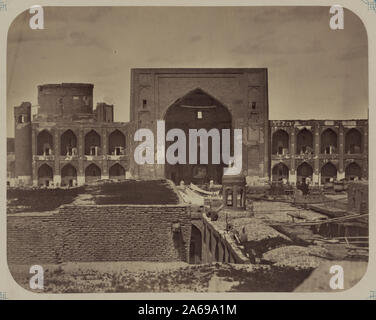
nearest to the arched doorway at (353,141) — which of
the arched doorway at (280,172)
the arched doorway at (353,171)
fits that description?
the arched doorway at (353,171)

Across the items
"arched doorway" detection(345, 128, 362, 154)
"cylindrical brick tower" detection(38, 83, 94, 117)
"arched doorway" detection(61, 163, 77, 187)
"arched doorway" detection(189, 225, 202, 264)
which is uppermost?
"cylindrical brick tower" detection(38, 83, 94, 117)

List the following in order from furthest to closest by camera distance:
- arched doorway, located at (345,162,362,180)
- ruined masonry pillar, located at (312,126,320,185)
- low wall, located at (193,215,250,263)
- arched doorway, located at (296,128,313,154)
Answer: arched doorway, located at (296,128,313,154) < ruined masonry pillar, located at (312,126,320,185) < arched doorway, located at (345,162,362,180) < low wall, located at (193,215,250,263)

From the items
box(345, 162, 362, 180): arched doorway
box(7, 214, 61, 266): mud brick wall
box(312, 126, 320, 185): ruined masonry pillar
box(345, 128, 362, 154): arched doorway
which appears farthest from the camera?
box(312, 126, 320, 185): ruined masonry pillar

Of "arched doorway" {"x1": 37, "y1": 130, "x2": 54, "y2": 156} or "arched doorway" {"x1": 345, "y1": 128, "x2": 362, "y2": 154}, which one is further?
"arched doorway" {"x1": 37, "y1": 130, "x2": 54, "y2": 156}

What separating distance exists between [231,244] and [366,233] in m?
2.29

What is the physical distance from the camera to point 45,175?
32.7ft

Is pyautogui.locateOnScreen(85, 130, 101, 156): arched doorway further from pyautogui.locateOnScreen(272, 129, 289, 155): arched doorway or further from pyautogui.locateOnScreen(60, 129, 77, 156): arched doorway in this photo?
pyautogui.locateOnScreen(272, 129, 289, 155): arched doorway

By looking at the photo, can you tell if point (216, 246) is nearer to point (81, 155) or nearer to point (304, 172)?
point (304, 172)

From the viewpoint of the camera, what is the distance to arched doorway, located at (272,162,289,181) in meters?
9.75

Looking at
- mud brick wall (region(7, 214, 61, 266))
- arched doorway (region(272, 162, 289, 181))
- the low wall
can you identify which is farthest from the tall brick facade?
the low wall

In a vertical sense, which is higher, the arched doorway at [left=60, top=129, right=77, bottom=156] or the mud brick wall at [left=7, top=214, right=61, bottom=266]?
the arched doorway at [left=60, top=129, right=77, bottom=156]

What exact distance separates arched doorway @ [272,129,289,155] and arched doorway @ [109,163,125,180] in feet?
9.85

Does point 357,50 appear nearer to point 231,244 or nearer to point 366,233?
point 366,233

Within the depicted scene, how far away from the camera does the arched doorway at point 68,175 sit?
10.0 m
